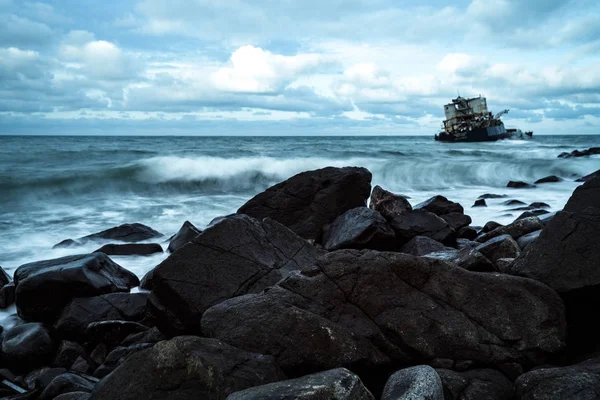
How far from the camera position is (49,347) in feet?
18.2

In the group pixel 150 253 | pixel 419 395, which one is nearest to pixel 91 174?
pixel 150 253

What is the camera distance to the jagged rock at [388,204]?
8.43 metres

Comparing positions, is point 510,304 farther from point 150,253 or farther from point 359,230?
point 150,253

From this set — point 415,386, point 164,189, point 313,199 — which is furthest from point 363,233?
point 164,189

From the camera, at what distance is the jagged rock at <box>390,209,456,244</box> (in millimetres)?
7836

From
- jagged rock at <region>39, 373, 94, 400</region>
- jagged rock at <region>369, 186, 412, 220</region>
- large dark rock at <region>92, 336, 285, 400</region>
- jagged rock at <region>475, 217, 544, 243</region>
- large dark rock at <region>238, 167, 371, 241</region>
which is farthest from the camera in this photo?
large dark rock at <region>238, 167, 371, 241</region>

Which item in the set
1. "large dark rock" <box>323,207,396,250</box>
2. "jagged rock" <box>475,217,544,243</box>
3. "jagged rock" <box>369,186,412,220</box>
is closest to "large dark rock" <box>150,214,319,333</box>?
"large dark rock" <box>323,207,396,250</box>

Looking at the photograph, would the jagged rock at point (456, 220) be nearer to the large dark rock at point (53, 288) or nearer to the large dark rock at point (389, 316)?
the large dark rock at point (389, 316)

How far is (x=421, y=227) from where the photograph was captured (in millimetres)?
7887

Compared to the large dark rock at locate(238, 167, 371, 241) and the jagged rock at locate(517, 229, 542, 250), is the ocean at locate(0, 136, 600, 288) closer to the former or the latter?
the large dark rock at locate(238, 167, 371, 241)

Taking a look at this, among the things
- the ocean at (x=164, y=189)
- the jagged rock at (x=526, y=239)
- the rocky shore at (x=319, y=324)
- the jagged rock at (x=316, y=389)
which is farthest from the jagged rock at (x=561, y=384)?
Result: the ocean at (x=164, y=189)

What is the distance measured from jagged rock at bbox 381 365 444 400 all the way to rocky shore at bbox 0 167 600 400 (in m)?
0.01

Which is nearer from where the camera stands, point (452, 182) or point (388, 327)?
point (388, 327)

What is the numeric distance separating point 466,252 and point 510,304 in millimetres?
1090
